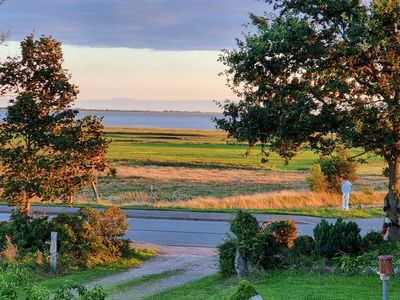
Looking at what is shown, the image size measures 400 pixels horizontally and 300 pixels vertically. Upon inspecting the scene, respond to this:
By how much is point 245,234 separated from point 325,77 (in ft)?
12.8

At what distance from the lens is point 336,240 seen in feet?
41.9

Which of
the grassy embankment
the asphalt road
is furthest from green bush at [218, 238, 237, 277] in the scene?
the asphalt road

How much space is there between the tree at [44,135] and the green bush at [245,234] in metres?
5.15

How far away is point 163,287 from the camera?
12.9 meters

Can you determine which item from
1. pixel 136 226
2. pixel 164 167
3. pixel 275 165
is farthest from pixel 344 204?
pixel 275 165

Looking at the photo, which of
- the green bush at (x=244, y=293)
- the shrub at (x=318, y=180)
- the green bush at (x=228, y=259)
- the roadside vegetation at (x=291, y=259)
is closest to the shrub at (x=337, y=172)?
the shrub at (x=318, y=180)

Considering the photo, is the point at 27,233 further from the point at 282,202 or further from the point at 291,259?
the point at 282,202

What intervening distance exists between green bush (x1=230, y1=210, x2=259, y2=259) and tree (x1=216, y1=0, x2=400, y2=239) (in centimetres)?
194

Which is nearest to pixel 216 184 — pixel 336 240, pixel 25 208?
pixel 25 208

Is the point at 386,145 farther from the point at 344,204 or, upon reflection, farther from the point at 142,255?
the point at 344,204

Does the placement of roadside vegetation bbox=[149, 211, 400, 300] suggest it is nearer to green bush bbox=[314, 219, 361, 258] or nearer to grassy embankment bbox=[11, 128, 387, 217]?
green bush bbox=[314, 219, 361, 258]

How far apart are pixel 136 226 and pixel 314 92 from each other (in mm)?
12232

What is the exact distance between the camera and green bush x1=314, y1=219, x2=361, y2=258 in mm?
12734

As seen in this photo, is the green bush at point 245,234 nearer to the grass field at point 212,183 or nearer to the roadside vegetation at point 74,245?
the roadside vegetation at point 74,245
